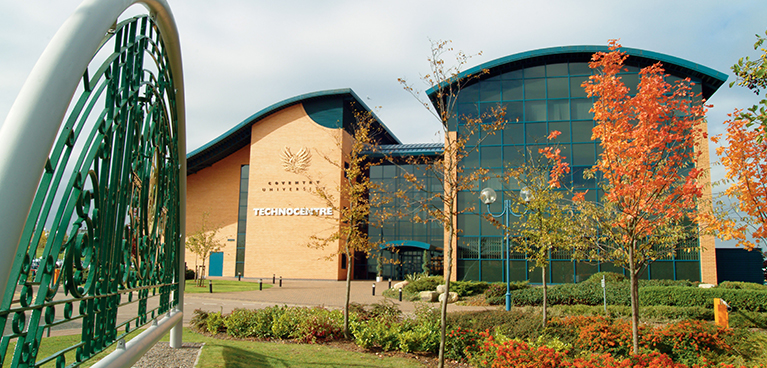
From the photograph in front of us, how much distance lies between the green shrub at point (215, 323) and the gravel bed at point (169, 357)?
245 cm

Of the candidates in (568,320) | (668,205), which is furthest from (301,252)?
(668,205)

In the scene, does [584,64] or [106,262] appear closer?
[106,262]

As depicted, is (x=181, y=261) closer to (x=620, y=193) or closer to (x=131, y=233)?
(x=131, y=233)

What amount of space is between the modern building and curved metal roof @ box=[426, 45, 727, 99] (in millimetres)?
61

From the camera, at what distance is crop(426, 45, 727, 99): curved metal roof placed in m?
27.7

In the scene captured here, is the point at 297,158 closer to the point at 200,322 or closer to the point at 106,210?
the point at 200,322

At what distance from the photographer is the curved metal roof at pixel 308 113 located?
123 ft

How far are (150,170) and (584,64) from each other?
29196 millimetres

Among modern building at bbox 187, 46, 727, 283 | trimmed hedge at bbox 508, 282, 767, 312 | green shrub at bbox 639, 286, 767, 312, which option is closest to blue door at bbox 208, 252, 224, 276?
modern building at bbox 187, 46, 727, 283

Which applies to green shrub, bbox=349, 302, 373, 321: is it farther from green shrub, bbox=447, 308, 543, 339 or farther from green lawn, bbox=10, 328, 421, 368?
green shrub, bbox=447, 308, 543, 339

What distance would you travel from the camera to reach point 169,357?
25.1ft

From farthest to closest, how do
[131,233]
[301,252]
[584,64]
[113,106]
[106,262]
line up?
1. [301,252]
2. [584,64]
3. [131,233]
4. [106,262]
5. [113,106]

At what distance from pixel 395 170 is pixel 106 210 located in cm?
3493

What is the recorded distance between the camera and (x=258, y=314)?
11.4 m
